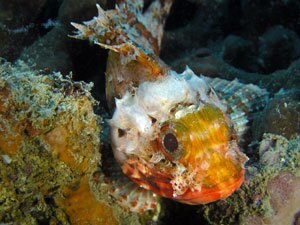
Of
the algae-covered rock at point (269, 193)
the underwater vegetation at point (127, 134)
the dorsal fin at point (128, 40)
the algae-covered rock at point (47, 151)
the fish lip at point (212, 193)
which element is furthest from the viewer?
the dorsal fin at point (128, 40)

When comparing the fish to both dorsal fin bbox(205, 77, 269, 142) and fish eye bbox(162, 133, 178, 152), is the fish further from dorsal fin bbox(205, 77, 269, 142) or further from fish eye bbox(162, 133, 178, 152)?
dorsal fin bbox(205, 77, 269, 142)

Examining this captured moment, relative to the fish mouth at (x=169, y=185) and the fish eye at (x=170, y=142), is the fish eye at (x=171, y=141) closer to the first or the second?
the fish eye at (x=170, y=142)

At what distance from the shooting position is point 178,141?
2824 mm

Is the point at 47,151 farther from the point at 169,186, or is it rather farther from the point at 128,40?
the point at 128,40

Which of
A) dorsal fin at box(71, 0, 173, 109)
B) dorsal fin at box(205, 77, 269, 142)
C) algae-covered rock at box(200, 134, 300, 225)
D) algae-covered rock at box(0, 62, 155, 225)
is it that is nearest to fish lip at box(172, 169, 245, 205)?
algae-covered rock at box(200, 134, 300, 225)

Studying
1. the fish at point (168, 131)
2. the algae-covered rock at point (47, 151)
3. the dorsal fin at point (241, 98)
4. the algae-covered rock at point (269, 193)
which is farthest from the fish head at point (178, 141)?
the dorsal fin at point (241, 98)

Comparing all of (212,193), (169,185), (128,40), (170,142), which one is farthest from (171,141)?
(128,40)

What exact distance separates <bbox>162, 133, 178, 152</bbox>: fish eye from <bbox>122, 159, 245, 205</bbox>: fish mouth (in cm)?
26

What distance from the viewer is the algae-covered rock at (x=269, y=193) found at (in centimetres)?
291

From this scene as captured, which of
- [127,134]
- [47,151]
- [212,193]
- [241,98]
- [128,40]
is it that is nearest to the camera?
[47,151]

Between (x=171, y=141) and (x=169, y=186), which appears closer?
(x=171, y=141)

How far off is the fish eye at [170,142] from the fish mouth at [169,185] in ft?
0.85

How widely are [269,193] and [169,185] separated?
0.90 metres

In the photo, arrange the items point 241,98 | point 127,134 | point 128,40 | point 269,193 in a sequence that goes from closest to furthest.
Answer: point 269,193 → point 127,134 → point 128,40 → point 241,98
